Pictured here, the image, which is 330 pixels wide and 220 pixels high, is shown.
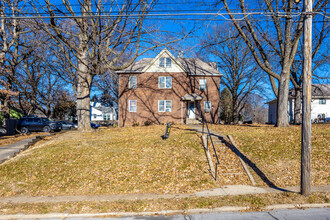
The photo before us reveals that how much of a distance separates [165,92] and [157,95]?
977 millimetres

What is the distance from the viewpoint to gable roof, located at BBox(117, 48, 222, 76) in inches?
1009

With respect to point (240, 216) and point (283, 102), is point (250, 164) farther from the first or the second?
point (283, 102)

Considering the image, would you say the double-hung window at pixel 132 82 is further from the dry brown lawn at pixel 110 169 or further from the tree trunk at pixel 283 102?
the tree trunk at pixel 283 102

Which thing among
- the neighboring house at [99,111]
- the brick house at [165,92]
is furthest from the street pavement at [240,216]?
the neighboring house at [99,111]

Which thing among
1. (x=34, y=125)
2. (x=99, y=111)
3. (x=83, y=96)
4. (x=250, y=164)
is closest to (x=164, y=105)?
(x=83, y=96)

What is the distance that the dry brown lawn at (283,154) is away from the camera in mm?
8453

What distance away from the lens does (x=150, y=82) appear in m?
25.8

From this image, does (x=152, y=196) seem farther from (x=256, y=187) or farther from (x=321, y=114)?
(x=321, y=114)

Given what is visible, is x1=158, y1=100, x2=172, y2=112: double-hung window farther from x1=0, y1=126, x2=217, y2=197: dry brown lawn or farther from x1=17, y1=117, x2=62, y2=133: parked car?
x1=0, y1=126, x2=217, y2=197: dry brown lawn

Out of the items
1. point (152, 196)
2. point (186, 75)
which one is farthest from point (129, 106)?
point (152, 196)

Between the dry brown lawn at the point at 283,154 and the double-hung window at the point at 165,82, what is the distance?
46.6ft

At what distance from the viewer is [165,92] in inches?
1013

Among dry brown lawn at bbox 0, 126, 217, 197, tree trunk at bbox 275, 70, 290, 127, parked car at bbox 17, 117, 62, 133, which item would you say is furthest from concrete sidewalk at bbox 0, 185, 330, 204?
parked car at bbox 17, 117, 62, 133

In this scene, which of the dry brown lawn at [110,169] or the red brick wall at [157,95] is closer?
the dry brown lawn at [110,169]
